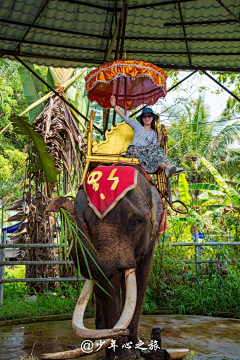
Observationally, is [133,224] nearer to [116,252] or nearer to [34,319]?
[116,252]

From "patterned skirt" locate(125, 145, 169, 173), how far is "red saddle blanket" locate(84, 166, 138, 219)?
57cm

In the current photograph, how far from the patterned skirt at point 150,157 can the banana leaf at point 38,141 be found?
310 centimetres

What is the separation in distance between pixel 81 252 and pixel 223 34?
414 cm

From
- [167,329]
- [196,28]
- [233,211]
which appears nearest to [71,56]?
[196,28]

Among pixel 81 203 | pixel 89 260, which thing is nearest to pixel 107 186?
pixel 81 203

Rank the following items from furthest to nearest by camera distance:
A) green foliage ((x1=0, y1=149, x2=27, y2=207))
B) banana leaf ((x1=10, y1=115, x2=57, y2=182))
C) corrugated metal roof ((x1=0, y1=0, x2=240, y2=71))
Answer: green foliage ((x1=0, y1=149, x2=27, y2=207)) → banana leaf ((x1=10, y1=115, x2=57, y2=182)) → corrugated metal roof ((x1=0, y1=0, x2=240, y2=71))

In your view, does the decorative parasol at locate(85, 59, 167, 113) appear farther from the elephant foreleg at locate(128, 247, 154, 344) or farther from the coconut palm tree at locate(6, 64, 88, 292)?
the coconut palm tree at locate(6, 64, 88, 292)

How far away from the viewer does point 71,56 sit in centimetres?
623

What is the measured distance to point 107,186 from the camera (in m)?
3.33

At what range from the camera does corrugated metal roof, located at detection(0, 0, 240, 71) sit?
17.4ft

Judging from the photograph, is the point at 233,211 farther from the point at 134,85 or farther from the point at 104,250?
the point at 104,250

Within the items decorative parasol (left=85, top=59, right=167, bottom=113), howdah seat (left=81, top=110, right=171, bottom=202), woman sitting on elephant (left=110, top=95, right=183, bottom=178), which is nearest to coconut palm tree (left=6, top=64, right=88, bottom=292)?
decorative parasol (left=85, top=59, right=167, bottom=113)

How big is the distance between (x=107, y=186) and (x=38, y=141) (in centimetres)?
404

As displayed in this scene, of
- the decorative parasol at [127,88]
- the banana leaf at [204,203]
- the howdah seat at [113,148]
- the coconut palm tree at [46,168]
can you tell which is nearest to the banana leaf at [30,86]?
the coconut palm tree at [46,168]
